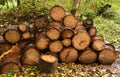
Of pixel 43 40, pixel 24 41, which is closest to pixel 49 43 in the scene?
pixel 43 40

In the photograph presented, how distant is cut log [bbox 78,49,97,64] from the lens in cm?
642

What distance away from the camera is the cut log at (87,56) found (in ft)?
21.1

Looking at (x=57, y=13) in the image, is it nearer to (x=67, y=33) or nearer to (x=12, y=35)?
(x=67, y=33)

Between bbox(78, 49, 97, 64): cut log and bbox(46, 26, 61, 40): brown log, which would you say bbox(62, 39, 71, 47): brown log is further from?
bbox(78, 49, 97, 64): cut log

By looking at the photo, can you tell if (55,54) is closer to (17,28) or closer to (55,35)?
(55,35)

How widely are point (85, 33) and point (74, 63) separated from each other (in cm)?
78

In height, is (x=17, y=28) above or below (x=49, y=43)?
above

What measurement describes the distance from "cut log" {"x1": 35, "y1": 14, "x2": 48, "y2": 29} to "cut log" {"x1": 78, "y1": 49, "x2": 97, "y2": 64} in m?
1.19

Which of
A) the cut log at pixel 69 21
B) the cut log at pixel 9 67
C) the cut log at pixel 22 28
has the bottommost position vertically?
the cut log at pixel 9 67

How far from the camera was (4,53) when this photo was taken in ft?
19.6

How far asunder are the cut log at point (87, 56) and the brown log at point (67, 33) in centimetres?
54

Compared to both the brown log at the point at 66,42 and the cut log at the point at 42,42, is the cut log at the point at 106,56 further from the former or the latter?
the cut log at the point at 42,42

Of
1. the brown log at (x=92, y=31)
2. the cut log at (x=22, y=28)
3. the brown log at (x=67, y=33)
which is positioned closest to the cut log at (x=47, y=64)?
the brown log at (x=67, y=33)

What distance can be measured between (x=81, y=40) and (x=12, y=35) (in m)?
1.62
